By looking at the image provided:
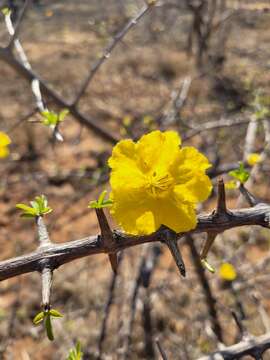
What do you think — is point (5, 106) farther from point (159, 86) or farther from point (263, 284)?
point (263, 284)

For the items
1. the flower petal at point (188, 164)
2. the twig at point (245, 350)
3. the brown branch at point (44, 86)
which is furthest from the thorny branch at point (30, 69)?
the twig at point (245, 350)

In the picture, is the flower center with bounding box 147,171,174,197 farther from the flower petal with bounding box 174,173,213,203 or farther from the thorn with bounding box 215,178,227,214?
the thorn with bounding box 215,178,227,214

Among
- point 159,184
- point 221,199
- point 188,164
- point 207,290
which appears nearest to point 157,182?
point 159,184

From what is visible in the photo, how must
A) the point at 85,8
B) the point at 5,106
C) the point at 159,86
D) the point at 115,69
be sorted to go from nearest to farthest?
the point at 5,106
the point at 159,86
the point at 115,69
the point at 85,8

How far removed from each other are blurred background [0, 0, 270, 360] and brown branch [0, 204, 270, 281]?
0.69m

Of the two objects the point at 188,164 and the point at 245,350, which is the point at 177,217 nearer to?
the point at 188,164

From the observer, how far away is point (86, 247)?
3.36 feet

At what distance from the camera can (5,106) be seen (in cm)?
703

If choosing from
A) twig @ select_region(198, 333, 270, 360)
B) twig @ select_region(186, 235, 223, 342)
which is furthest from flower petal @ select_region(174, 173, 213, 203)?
twig @ select_region(186, 235, 223, 342)

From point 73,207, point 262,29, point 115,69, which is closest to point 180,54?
point 115,69

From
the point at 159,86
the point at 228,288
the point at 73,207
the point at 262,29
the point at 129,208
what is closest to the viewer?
the point at 129,208

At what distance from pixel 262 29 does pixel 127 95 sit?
569 cm

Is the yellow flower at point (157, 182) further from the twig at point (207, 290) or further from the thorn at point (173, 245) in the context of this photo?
the twig at point (207, 290)

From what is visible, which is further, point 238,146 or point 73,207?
point 238,146
